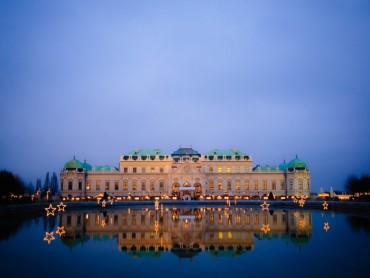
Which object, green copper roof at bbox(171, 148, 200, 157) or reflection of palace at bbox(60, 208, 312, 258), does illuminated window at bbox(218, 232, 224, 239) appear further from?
green copper roof at bbox(171, 148, 200, 157)

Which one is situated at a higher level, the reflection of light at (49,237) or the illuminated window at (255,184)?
the illuminated window at (255,184)

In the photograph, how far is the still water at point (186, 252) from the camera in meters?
16.8

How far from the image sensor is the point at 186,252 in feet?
69.3

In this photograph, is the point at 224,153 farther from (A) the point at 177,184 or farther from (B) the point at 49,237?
(B) the point at 49,237

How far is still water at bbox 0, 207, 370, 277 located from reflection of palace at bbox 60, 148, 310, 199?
68.3 m

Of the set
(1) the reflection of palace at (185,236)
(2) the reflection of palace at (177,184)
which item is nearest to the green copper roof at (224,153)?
(2) the reflection of palace at (177,184)

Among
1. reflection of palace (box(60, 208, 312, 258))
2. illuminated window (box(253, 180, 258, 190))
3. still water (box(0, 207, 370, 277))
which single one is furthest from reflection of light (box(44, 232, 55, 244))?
illuminated window (box(253, 180, 258, 190))

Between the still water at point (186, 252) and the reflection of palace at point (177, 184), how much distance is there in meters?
68.3

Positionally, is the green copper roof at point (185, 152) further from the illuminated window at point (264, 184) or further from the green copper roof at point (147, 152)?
the illuminated window at point (264, 184)

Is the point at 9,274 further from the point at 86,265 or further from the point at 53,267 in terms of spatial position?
the point at 86,265

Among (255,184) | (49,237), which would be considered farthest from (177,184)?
(49,237)

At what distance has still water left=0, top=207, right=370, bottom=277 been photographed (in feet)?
55.2

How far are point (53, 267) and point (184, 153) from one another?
87.3 meters

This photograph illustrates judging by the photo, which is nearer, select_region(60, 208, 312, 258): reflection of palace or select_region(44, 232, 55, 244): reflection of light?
select_region(60, 208, 312, 258): reflection of palace
